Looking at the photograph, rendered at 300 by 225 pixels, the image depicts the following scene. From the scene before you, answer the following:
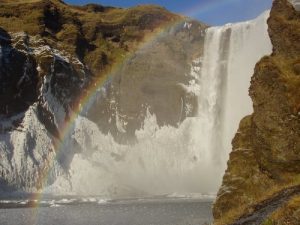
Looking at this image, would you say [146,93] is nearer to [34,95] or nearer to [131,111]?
[131,111]

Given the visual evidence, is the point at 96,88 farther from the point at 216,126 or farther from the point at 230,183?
the point at 230,183

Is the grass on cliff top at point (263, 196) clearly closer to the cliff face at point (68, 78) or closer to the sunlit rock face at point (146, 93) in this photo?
the cliff face at point (68, 78)

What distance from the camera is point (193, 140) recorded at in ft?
414

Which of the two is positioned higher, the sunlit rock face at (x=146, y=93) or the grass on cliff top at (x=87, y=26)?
the grass on cliff top at (x=87, y=26)

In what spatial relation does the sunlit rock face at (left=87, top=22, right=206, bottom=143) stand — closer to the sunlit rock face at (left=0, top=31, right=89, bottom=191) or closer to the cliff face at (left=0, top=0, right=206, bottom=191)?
the cliff face at (left=0, top=0, right=206, bottom=191)

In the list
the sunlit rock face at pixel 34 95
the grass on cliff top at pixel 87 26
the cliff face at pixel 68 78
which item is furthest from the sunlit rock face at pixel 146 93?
the sunlit rock face at pixel 34 95

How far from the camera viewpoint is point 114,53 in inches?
5664

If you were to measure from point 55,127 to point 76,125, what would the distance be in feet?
14.6

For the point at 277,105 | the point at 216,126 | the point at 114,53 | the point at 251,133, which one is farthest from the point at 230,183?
the point at 114,53

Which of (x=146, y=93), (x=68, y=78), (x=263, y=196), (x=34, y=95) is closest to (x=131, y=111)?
(x=146, y=93)

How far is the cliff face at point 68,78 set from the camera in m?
120

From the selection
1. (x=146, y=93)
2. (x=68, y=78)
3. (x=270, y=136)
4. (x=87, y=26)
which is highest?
(x=87, y=26)

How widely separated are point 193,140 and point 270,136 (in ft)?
330

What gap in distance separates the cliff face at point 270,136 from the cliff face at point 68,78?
88532 millimetres
